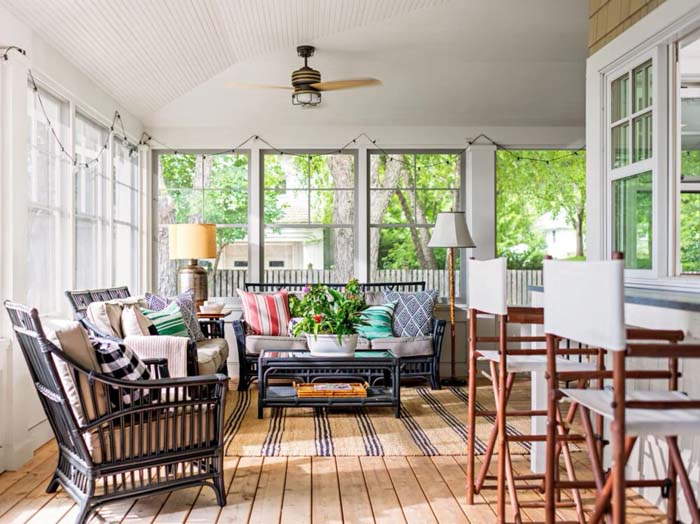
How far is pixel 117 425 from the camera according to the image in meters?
3.21

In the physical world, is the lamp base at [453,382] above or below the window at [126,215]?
below

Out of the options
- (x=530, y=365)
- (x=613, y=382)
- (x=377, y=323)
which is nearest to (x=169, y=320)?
(x=377, y=323)

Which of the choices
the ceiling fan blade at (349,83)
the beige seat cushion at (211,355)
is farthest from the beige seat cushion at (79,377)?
the ceiling fan blade at (349,83)

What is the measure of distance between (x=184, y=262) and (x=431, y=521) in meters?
5.01

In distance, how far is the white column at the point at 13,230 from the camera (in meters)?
3.92

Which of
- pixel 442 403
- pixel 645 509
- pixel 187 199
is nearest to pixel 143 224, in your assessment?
pixel 187 199

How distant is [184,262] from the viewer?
295 inches

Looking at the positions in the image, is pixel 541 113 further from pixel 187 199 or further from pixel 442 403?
pixel 187 199

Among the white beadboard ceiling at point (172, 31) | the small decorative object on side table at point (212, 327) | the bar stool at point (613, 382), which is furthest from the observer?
the small decorative object on side table at point (212, 327)

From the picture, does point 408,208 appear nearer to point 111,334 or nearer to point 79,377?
point 111,334

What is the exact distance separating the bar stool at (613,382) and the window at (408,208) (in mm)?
5188

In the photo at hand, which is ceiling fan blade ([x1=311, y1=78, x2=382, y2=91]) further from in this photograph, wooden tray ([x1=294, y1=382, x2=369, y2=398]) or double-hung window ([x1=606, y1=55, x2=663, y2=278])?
wooden tray ([x1=294, y1=382, x2=369, y2=398])

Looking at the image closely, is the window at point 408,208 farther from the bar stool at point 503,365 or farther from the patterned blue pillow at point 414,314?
the bar stool at point 503,365

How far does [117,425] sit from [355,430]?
6.74 ft
